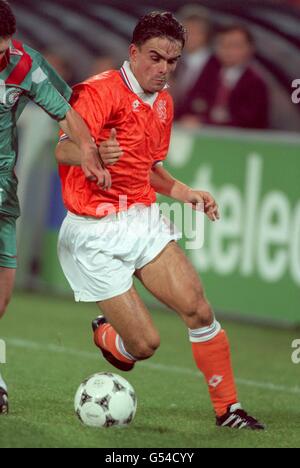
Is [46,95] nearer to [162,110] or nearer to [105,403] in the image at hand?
[162,110]

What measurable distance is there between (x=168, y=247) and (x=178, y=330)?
3833mm

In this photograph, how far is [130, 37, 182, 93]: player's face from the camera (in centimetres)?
638

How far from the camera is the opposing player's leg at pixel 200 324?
6320 mm

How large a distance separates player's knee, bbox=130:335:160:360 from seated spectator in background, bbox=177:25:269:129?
4.66 meters

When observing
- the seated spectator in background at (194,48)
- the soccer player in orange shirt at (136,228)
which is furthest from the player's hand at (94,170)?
the seated spectator in background at (194,48)

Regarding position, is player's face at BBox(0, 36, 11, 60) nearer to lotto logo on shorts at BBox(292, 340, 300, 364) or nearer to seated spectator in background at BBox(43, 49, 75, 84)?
lotto logo on shorts at BBox(292, 340, 300, 364)

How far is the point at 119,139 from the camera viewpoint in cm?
654

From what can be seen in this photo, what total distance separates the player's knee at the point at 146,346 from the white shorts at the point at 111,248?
295 mm

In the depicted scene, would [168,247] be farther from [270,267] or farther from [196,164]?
[196,164]

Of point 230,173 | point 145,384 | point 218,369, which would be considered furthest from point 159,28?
point 230,173

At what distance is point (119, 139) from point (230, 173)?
414 centimetres

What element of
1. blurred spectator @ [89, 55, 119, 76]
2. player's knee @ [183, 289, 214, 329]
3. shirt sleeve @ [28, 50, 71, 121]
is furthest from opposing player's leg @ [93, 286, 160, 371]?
blurred spectator @ [89, 55, 119, 76]

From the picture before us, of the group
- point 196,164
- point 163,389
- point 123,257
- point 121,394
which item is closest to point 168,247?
point 123,257

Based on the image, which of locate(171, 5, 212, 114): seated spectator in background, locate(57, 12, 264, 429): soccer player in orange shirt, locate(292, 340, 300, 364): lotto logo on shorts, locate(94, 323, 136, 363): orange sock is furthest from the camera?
locate(171, 5, 212, 114): seated spectator in background
